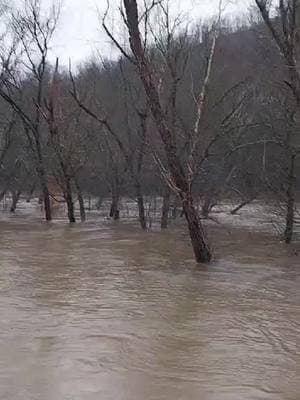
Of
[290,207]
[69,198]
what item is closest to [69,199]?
[69,198]

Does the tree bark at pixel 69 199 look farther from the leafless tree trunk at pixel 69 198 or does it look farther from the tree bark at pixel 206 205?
the tree bark at pixel 206 205

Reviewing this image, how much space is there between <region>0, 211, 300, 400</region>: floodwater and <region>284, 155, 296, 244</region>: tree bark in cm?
257

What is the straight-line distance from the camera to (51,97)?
87.3ft

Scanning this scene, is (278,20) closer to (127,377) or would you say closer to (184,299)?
(184,299)

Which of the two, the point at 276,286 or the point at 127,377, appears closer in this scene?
the point at 127,377

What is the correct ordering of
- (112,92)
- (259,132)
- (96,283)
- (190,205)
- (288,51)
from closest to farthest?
(96,283) → (190,205) → (288,51) → (259,132) → (112,92)

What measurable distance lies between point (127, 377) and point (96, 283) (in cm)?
541

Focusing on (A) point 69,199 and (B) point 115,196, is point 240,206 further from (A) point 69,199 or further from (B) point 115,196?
(A) point 69,199

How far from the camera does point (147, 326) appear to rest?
332 inches

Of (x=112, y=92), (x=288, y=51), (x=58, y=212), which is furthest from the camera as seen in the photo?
(x=58, y=212)

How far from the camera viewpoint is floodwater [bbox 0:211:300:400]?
6.06m

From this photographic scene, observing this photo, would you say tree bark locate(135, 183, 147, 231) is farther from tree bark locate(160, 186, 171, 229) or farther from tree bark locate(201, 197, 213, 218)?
tree bark locate(201, 197, 213, 218)

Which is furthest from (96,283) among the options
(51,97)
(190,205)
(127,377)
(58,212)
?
(58,212)

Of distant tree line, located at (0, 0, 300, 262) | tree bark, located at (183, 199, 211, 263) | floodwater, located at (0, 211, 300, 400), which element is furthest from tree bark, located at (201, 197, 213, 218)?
tree bark, located at (183, 199, 211, 263)
